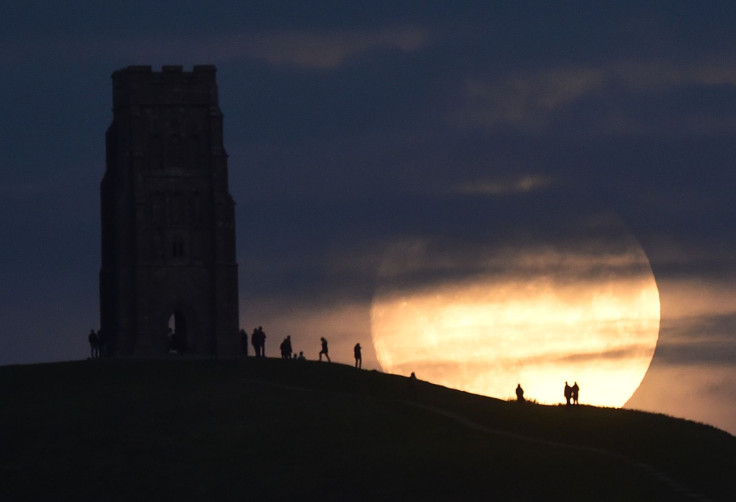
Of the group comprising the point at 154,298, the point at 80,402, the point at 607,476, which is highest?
the point at 154,298

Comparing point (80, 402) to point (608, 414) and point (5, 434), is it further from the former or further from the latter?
point (608, 414)

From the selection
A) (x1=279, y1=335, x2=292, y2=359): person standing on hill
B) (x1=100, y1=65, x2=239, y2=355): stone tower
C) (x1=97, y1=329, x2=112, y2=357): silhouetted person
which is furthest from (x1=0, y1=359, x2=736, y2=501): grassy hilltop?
(x1=100, y1=65, x2=239, y2=355): stone tower

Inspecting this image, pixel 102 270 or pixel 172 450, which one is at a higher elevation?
pixel 102 270

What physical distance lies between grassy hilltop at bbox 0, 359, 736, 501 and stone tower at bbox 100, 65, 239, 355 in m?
21.3

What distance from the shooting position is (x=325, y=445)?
78.1 metres

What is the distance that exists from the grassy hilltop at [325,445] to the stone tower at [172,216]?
21.3m

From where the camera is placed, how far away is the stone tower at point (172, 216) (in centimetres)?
11719

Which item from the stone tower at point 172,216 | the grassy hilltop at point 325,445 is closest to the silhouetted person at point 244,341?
the stone tower at point 172,216

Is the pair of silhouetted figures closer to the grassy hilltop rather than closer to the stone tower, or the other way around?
the grassy hilltop

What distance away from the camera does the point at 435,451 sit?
75.6 m

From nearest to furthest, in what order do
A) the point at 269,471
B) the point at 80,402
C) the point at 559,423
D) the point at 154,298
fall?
the point at 269,471
the point at 559,423
the point at 80,402
the point at 154,298

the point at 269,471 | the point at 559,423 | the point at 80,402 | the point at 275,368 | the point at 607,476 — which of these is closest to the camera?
the point at 607,476

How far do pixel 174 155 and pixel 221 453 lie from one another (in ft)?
140

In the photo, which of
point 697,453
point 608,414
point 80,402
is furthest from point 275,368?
point 697,453
